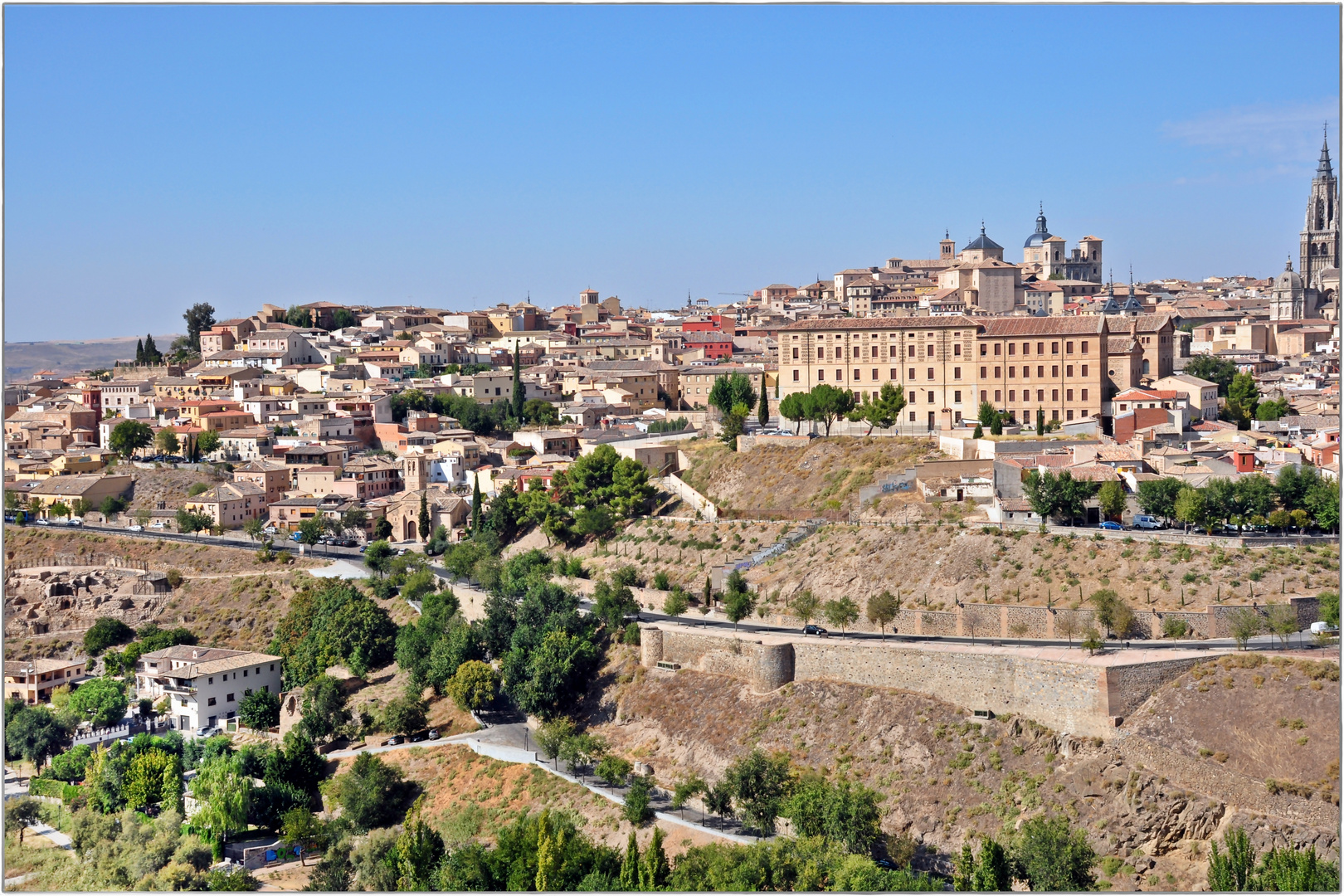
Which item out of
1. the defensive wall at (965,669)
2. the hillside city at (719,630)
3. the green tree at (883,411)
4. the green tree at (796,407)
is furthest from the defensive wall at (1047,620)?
the green tree at (796,407)

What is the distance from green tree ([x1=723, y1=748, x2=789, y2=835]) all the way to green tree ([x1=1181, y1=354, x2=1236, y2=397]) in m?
22.0

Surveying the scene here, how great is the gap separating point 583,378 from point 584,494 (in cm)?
1743

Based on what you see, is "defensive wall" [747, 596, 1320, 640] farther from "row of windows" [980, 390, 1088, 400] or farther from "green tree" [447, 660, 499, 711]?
"row of windows" [980, 390, 1088, 400]

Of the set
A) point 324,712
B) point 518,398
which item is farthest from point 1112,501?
point 518,398

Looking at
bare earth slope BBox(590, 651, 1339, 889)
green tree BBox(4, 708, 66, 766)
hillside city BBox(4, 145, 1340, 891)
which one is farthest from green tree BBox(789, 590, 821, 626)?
green tree BBox(4, 708, 66, 766)

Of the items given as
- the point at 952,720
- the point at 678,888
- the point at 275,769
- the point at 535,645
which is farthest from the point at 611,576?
the point at 678,888

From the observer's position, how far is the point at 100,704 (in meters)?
31.8

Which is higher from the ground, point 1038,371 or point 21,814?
point 1038,371

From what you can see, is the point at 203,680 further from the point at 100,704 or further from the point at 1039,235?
the point at 1039,235

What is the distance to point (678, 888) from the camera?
747 inches

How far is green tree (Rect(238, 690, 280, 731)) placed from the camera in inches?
1207

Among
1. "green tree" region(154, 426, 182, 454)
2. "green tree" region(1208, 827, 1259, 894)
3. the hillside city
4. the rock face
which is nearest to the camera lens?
"green tree" region(1208, 827, 1259, 894)

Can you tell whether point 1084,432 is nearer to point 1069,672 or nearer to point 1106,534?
point 1106,534

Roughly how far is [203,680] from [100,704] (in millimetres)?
2476
